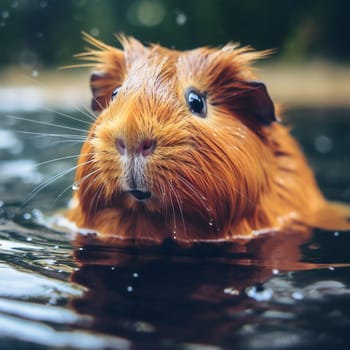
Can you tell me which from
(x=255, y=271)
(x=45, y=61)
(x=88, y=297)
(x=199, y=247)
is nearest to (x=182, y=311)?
(x=88, y=297)

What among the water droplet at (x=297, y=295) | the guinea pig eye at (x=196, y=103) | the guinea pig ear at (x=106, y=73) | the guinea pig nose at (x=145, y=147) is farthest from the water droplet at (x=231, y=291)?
the guinea pig ear at (x=106, y=73)

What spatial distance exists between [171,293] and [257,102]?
1.34m

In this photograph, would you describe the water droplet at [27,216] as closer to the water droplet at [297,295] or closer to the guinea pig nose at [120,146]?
the guinea pig nose at [120,146]

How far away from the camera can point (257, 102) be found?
375cm

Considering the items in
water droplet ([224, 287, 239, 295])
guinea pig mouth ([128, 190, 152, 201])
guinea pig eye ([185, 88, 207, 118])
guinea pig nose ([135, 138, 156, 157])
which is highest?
guinea pig eye ([185, 88, 207, 118])

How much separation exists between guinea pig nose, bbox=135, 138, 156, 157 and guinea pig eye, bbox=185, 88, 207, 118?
437 millimetres

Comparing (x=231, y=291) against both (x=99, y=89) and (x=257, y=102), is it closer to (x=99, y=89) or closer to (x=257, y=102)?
(x=257, y=102)

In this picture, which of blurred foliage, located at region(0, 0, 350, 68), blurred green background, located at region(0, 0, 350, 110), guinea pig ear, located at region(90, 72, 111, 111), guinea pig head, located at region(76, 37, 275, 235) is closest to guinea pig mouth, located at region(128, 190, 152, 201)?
guinea pig head, located at region(76, 37, 275, 235)

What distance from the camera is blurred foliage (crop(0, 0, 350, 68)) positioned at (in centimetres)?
1358

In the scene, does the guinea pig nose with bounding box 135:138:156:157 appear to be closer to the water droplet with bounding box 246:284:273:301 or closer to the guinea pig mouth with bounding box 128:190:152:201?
the guinea pig mouth with bounding box 128:190:152:201

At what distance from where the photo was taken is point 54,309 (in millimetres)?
2529

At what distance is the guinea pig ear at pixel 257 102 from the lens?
3715 mm

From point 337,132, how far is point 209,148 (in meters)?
6.11

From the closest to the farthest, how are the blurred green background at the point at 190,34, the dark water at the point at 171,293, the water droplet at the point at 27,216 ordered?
the dark water at the point at 171,293, the water droplet at the point at 27,216, the blurred green background at the point at 190,34
